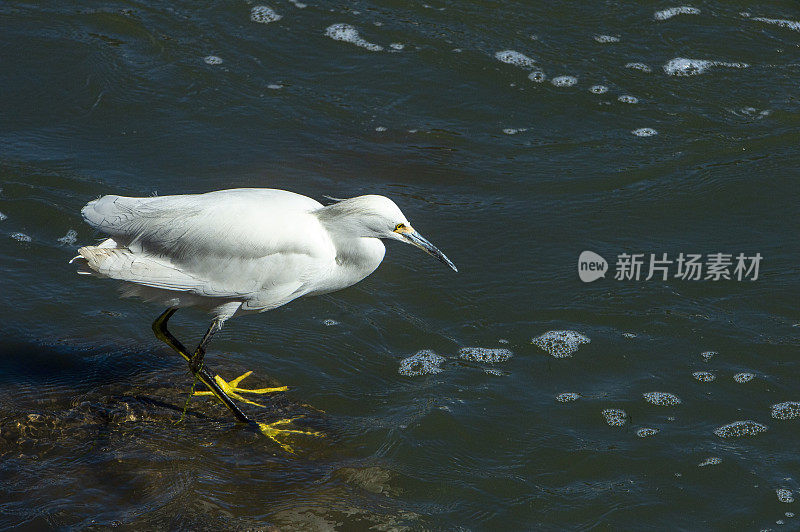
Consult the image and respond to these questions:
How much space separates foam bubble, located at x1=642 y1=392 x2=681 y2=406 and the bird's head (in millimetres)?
1474

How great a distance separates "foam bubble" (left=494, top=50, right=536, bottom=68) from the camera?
8188 mm

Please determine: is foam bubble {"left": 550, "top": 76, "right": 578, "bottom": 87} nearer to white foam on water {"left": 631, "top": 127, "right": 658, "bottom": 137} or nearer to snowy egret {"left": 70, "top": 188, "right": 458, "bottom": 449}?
white foam on water {"left": 631, "top": 127, "right": 658, "bottom": 137}

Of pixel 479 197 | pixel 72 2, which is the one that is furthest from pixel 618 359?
pixel 72 2

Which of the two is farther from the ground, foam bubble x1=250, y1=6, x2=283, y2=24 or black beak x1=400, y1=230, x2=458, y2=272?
foam bubble x1=250, y1=6, x2=283, y2=24

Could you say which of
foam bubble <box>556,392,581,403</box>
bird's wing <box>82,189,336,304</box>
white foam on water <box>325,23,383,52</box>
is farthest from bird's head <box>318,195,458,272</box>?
white foam on water <box>325,23,383,52</box>

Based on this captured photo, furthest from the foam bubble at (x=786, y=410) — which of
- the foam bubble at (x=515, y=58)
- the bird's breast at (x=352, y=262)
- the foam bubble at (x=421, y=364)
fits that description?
the foam bubble at (x=515, y=58)

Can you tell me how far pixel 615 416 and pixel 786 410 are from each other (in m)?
0.90

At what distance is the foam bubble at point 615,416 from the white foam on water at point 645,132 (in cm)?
310

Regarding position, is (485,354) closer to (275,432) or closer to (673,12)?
(275,432)

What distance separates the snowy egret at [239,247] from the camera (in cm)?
445

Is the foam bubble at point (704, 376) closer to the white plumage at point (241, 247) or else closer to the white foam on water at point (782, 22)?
the white plumage at point (241, 247)

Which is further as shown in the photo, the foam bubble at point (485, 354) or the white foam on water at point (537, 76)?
the white foam on water at point (537, 76)

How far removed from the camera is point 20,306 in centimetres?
552

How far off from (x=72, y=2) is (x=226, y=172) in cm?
335
